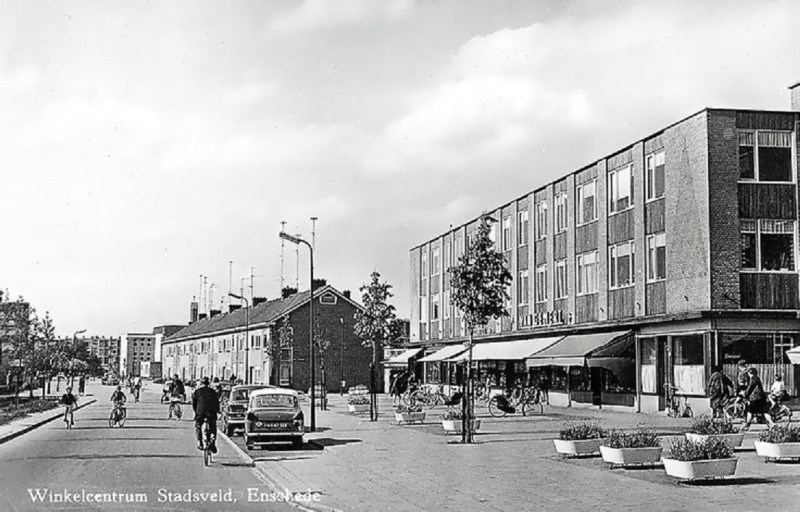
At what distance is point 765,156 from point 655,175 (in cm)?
437

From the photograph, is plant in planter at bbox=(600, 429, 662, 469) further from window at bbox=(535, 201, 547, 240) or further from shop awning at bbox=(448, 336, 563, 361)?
window at bbox=(535, 201, 547, 240)

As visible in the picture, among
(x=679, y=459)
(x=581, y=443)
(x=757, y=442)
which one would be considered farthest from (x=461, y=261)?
(x=679, y=459)

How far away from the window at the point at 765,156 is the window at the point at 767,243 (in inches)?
62.3

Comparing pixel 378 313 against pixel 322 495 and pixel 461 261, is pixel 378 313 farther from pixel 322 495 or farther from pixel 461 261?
pixel 322 495

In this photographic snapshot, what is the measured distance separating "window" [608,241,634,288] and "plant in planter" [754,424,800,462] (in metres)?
20.2

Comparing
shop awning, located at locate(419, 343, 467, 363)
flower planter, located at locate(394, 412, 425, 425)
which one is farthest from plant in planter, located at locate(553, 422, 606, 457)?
Answer: shop awning, located at locate(419, 343, 467, 363)

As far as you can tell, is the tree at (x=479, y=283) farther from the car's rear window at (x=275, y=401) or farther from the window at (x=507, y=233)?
the window at (x=507, y=233)

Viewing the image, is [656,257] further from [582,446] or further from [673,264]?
[582,446]

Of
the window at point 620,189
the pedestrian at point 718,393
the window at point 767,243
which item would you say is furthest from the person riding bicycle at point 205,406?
the window at point 620,189

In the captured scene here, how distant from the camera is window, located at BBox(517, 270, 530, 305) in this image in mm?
51031

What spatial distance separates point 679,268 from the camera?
34875 mm

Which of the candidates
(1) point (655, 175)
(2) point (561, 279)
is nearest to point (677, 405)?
(1) point (655, 175)

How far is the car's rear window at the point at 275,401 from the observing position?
1019 inches

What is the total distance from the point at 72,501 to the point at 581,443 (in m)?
10.2
